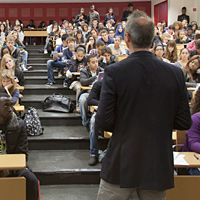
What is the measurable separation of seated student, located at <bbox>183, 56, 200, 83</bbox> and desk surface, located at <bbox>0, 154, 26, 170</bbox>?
10.9 ft

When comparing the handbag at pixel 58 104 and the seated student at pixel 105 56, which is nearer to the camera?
the handbag at pixel 58 104

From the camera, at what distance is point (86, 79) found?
471 centimetres

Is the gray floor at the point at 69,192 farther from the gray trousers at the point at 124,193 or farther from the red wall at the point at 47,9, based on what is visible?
the red wall at the point at 47,9

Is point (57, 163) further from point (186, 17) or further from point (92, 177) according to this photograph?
point (186, 17)

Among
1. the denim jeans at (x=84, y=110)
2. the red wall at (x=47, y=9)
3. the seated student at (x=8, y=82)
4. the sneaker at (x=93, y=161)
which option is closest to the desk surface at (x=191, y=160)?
the sneaker at (x=93, y=161)

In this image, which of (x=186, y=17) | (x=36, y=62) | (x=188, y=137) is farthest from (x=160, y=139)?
(x=186, y=17)

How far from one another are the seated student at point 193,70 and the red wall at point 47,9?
492 inches

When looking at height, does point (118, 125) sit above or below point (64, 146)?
above

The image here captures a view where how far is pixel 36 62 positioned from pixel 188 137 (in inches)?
249

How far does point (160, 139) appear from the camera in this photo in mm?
1432

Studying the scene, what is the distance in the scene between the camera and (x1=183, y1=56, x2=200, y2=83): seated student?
4.81 meters

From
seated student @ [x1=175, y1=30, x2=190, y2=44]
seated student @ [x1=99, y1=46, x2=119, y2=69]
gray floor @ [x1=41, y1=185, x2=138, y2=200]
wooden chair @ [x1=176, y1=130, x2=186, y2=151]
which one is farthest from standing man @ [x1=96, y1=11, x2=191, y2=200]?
seated student @ [x1=175, y1=30, x2=190, y2=44]

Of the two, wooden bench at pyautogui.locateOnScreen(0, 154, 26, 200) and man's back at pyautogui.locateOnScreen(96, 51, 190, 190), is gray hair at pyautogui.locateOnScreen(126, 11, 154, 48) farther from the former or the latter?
wooden bench at pyautogui.locateOnScreen(0, 154, 26, 200)

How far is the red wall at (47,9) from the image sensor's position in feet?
54.7
